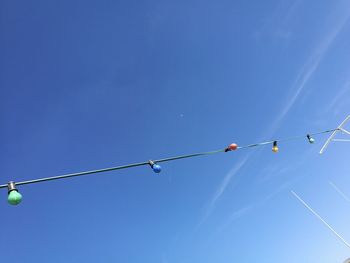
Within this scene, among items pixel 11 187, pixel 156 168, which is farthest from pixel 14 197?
pixel 156 168

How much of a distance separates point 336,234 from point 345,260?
44.0 feet

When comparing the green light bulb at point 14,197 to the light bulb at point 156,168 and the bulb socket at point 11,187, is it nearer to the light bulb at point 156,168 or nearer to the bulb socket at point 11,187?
the bulb socket at point 11,187

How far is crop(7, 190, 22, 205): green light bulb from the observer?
14.1 feet

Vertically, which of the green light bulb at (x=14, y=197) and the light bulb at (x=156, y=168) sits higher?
the light bulb at (x=156, y=168)

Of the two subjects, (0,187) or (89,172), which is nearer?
(0,187)

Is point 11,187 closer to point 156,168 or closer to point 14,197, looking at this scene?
Result: point 14,197

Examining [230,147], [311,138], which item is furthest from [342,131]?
[230,147]

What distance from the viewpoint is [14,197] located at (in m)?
4.30

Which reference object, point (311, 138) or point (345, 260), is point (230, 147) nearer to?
point (311, 138)

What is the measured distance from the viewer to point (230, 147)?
7508 millimetres

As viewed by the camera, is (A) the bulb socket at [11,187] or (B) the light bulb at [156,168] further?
(B) the light bulb at [156,168]

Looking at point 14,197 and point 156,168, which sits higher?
point 156,168

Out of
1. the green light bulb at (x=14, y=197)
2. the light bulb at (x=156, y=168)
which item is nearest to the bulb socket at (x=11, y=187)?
the green light bulb at (x=14, y=197)

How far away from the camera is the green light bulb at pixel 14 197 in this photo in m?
4.30
